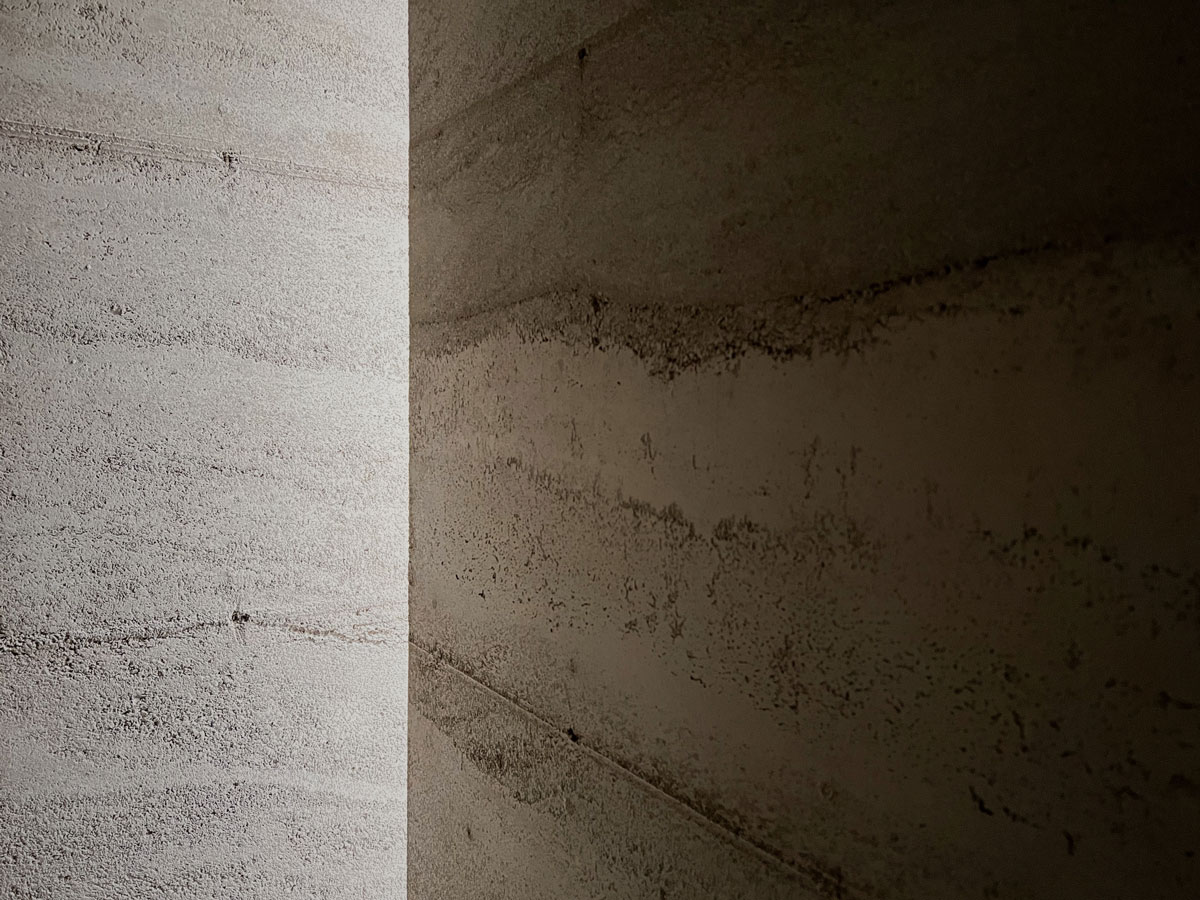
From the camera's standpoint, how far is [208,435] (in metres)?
1.25

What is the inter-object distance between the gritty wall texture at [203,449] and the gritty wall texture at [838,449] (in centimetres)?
28

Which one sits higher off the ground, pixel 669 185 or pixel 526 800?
pixel 669 185

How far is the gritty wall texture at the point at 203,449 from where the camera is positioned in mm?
1162

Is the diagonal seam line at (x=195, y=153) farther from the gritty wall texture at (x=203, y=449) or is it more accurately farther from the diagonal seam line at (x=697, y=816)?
the diagonal seam line at (x=697, y=816)

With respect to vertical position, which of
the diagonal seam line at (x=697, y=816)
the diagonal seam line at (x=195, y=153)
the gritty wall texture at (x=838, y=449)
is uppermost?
the diagonal seam line at (x=195, y=153)

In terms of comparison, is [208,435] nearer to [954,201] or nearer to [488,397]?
[488,397]

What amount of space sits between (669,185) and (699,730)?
1.53ft

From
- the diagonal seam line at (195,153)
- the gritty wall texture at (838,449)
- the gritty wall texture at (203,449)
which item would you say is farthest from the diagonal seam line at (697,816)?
the diagonal seam line at (195,153)

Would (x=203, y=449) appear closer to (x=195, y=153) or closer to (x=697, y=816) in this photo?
(x=195, y=153)

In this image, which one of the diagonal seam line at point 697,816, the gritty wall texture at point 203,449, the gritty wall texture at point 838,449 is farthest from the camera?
the gritty wall texture at point 203,449

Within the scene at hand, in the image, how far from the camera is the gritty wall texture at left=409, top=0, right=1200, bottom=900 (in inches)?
19.1

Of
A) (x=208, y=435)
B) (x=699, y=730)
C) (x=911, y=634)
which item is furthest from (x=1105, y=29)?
(x=208, y=435)

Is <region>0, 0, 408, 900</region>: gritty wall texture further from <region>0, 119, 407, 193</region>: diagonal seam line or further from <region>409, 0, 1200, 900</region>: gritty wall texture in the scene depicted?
<region>409, 0, 1200, 900</region>: gritty wall texture

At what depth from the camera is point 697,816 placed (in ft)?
2.56
